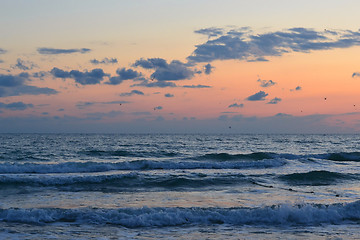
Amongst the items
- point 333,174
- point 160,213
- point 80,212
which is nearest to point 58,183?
point 80,212

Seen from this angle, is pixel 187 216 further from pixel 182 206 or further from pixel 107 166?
pixel 107 166

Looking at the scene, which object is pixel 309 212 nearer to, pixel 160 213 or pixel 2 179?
pixel 160 213

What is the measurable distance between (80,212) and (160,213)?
3107mm

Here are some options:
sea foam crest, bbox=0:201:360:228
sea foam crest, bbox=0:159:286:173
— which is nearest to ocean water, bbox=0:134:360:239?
sea foam crest, bbox=0:201:360:228

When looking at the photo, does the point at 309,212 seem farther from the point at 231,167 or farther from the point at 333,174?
the point at 231,167

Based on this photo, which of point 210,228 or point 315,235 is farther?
point 210,228

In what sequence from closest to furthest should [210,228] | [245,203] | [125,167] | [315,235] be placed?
1. [315,235]
2. [210,228]
3. [245,203]
4. [125,167]

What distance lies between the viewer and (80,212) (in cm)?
1552

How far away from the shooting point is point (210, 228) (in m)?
14.2

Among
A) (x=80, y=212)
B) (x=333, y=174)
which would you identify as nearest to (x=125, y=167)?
(x=333, y=174)

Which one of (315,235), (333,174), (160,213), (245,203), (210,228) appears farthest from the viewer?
(333,174)

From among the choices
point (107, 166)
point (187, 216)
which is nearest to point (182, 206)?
point (187, 216)

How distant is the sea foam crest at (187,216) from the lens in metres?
14.9

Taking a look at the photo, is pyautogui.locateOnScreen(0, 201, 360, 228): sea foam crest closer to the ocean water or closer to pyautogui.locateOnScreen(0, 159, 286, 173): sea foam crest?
the ocean water
